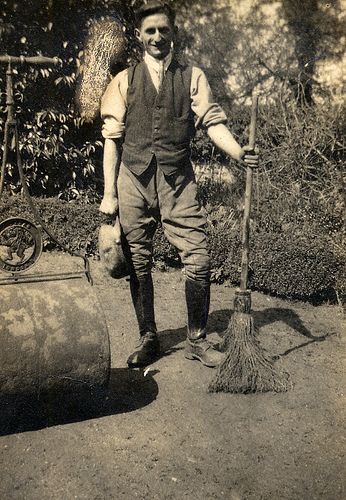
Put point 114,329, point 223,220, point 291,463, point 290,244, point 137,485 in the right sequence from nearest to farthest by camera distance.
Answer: point 137,485 < point 291,463 < point 114,329 < point 290,244 < point 223,220

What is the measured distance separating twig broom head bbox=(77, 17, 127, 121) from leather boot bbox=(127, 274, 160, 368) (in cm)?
383

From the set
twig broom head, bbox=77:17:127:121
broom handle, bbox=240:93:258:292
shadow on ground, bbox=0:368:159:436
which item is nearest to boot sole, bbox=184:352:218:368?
shadow on ground, bbox=0:368:159:436

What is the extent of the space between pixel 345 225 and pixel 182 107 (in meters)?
2.95

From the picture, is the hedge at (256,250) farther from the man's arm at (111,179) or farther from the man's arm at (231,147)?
the man's arm at (111,179)

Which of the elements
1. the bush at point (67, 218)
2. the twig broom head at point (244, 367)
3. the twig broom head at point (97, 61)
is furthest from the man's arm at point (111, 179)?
the twig broom head at point (97, 61)

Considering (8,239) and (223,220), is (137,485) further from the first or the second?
(223,220)

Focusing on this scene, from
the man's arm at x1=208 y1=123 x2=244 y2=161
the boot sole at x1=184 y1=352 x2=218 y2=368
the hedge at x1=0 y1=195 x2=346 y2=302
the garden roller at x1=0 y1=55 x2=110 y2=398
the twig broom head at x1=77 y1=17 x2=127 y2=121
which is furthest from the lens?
the twig broom head at x1=77 y1=17 x2=127 y2=121

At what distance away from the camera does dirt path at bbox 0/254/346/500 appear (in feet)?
9.53

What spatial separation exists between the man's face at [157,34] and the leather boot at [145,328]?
158 centimetres

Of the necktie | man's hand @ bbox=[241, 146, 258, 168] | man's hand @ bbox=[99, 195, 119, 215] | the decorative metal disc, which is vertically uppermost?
the necktie

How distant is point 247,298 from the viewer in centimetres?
396

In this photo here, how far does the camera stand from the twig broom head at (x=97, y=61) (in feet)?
24.4

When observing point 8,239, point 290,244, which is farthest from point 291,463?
point 290,244

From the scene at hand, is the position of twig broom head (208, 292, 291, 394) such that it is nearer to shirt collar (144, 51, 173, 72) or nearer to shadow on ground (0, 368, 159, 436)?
shadow on ground (0, 368, 159, 436)
